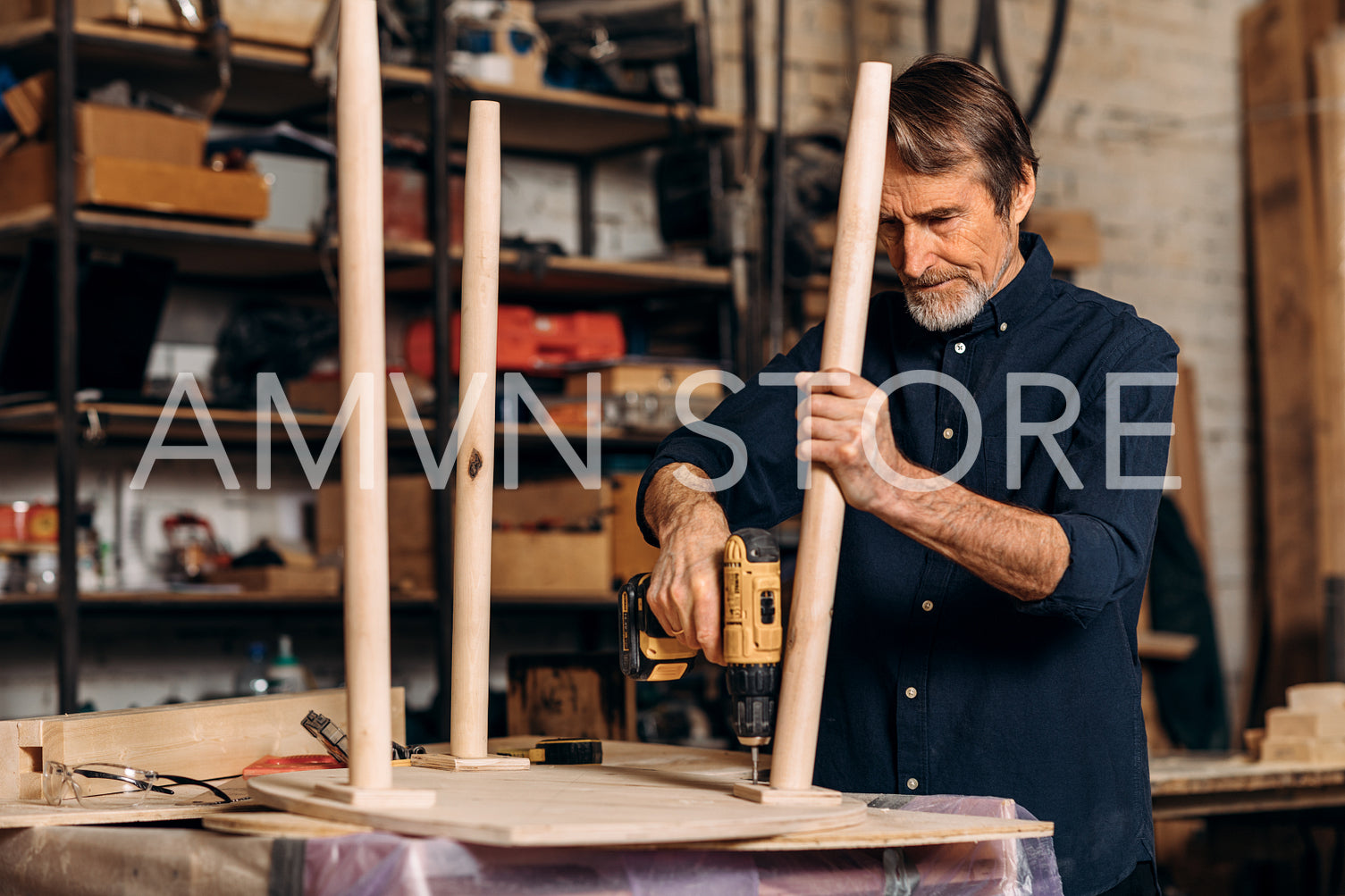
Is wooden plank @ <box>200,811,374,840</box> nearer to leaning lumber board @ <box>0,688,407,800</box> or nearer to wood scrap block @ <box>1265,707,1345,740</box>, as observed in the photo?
leaning lumber board @ <box>0,688,407,800</box>

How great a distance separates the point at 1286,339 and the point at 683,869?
4475 mm

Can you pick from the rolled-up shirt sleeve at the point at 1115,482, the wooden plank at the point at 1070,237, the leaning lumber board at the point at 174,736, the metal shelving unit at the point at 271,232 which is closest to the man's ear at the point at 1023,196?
the rolled-up shirt sleeve at the point at 1115,482

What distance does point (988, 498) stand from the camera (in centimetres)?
157

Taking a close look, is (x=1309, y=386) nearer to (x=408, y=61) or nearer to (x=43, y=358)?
(x=408, y=61)

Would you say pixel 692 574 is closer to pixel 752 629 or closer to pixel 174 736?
pixel 752 629

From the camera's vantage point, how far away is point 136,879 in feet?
4.40

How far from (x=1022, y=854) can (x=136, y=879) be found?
0.80 meters

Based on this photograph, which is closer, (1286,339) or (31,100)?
(31,100)

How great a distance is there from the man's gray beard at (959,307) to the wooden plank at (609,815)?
638mm

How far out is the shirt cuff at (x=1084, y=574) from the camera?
1489 mm

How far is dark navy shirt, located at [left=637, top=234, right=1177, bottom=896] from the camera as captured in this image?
1669mm

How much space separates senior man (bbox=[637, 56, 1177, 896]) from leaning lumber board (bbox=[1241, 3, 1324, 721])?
3.48 meters

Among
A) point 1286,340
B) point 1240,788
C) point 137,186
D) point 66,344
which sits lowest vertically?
point 1240,788

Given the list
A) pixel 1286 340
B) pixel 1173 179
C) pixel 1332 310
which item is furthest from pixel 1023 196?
pixel 1173 179
